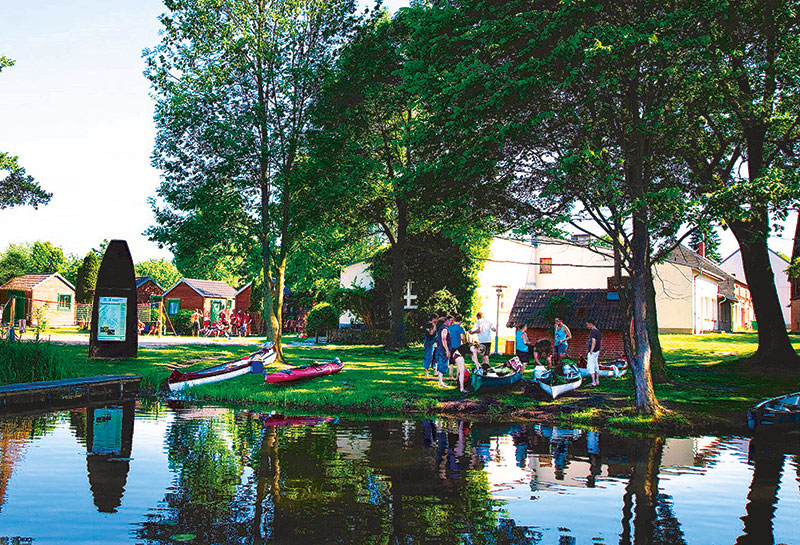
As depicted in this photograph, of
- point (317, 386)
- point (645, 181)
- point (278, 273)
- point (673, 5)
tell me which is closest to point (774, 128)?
point (645, 181)

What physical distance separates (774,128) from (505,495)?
51.0 ft

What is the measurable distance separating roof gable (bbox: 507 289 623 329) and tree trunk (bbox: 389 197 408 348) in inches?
263

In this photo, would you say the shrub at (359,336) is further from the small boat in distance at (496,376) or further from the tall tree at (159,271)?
the tall tree at (159,271)

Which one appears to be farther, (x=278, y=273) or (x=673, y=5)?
(x=278, y=273)

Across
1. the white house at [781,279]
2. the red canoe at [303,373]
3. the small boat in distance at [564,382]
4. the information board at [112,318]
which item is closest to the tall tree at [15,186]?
the information board at [112,318]

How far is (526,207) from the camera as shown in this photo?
17.1m

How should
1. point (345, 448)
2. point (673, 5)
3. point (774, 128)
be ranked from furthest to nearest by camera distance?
point (774, 128) < point (673, 5) < point (345, 448)

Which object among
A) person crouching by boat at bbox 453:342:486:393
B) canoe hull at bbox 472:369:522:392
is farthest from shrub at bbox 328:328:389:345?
canoe hull at bbox 472:369:522:392

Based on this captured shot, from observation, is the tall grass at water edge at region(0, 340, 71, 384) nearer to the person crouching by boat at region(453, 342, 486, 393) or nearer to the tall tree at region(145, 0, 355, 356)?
the tall tree at region(145, 0, 355, 356)

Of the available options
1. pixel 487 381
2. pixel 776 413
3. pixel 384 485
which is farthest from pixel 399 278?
pixel 384 485

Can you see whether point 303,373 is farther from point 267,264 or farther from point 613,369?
point 613,369

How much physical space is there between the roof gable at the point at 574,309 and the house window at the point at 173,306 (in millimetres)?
39267

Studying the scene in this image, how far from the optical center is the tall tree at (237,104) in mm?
24906

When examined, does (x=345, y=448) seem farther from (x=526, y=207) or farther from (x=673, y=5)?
(x=673, y=5)
